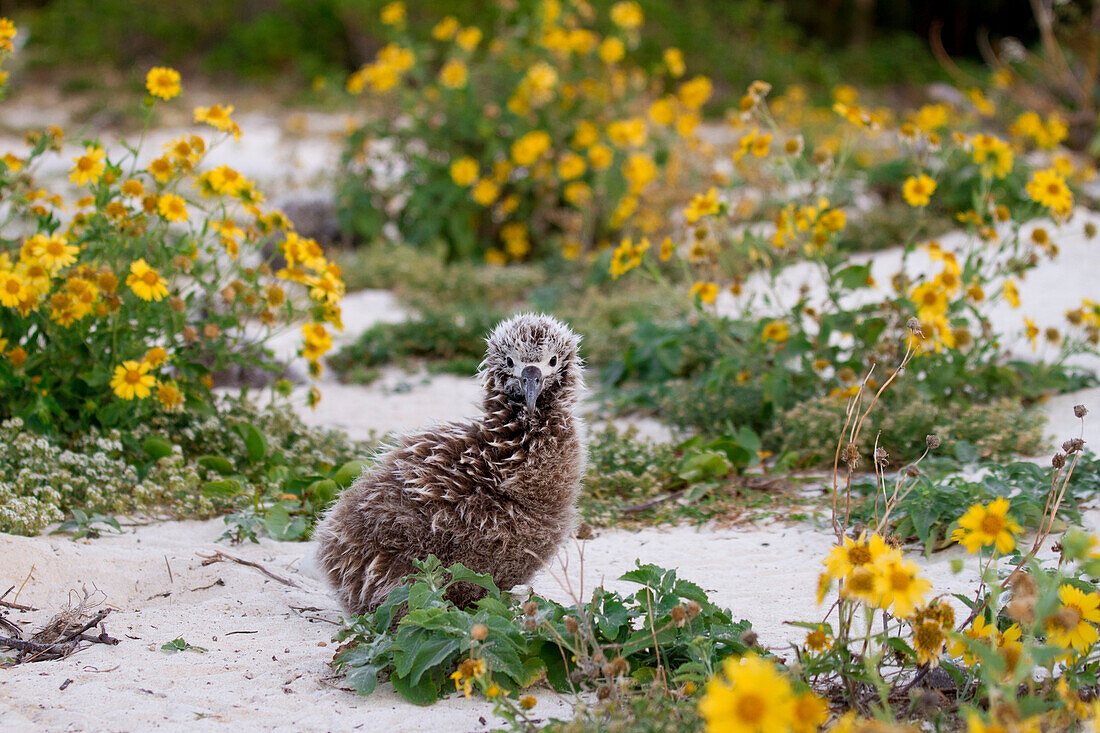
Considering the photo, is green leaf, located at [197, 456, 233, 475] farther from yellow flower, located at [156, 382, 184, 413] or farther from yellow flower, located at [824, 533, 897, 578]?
yellow flower, located at [824, 533, 897, 578]

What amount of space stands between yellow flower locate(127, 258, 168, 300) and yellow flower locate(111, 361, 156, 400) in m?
0.31

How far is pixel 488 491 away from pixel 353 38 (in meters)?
18.1

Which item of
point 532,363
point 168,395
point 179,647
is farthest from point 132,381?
point 532,363

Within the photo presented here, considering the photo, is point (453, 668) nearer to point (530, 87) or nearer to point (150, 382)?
point (150, 382)

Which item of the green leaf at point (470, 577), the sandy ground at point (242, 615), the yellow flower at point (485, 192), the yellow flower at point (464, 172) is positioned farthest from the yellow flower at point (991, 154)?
the yellow flower at point (464, 172)

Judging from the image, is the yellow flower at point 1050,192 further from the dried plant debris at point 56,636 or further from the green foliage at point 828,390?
the dried plant debris at point 56,636

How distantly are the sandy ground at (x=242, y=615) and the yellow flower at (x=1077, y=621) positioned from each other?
35.0 inches

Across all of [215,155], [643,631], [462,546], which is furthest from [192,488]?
[215,155]

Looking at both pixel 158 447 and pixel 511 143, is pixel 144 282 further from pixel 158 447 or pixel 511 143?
pixel 511 143

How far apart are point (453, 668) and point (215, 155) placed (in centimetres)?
1279

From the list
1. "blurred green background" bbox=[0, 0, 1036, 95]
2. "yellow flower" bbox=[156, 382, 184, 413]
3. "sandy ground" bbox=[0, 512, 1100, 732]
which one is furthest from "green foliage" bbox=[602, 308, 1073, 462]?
"blurred green background" bbox=[0, 0, 1036, 95]

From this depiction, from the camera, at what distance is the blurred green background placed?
19.9m

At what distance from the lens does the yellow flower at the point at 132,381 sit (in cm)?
452

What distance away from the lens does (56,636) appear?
10.8 ft
